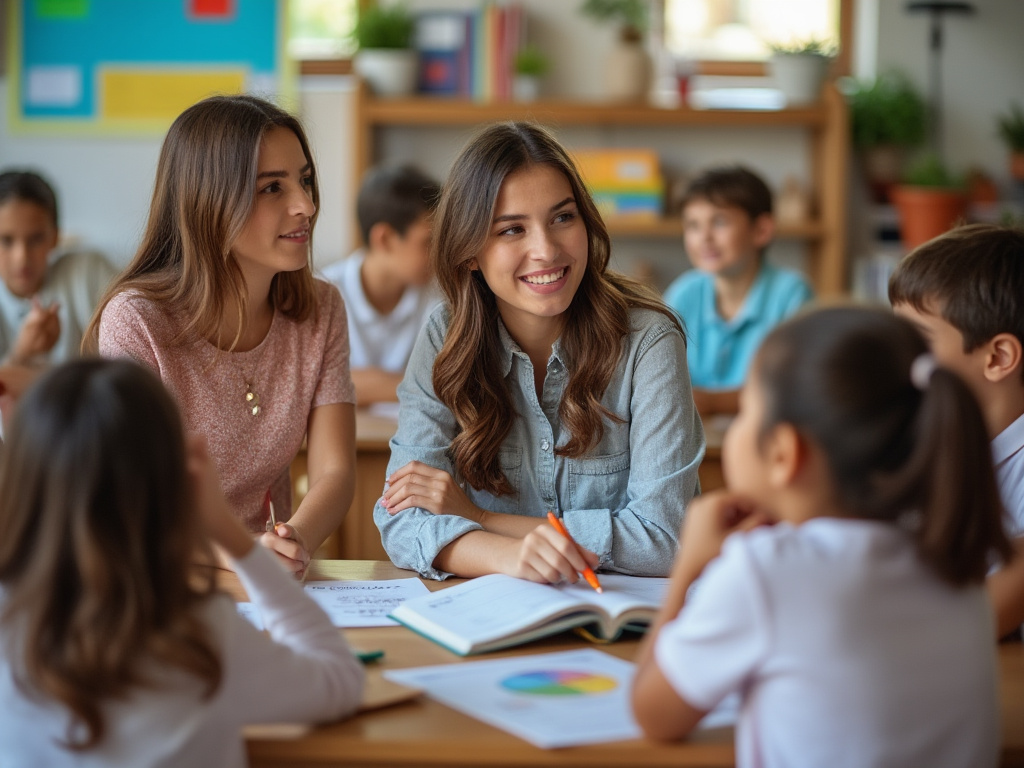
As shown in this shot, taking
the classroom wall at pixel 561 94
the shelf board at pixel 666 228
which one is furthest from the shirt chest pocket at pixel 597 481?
the classroom wall at pixel 561 94

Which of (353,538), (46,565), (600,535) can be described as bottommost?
(353,538)

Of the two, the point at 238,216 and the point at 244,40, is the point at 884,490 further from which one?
the point at 244,40

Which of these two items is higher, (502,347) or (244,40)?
(244,40)

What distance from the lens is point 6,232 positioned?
3045mm

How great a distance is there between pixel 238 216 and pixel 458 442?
505 millimetres

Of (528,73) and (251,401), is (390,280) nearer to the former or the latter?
(528,73)

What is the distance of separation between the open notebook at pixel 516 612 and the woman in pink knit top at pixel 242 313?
40 cm

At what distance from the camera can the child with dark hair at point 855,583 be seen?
95cm

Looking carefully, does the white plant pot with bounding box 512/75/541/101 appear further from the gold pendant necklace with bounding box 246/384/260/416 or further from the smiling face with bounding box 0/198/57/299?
the gold pendant necklace with bounding box 246/384/260/416

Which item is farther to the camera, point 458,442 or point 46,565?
point 458,442

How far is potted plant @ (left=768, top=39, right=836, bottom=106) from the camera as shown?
170 inches

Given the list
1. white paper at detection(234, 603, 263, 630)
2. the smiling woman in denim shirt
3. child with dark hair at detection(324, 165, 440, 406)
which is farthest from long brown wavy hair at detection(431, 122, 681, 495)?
child with dark hair at detection(324, 165, 440, 406)

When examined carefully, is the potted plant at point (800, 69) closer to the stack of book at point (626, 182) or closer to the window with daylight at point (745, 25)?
the window with daylight at point (745, 25)

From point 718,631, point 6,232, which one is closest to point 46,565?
point 718,631
